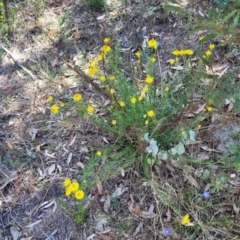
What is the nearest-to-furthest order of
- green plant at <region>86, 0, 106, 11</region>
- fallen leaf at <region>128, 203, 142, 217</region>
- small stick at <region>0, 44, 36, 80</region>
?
1. fallen leaf at <region>128, 203, 142, 217</region>
2. small stick at <region>0, 44, 36, 80</region>
3. green plant at <region>86, 0, 106, 11</region>

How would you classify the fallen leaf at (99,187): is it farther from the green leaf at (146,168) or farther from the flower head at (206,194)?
the flower head at (206,194)

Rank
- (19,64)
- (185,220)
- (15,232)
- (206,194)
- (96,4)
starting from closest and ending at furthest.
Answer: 1. (185,220)
2. (206,194)
3. (15,232)
4. (19,64)
5. (96,4)

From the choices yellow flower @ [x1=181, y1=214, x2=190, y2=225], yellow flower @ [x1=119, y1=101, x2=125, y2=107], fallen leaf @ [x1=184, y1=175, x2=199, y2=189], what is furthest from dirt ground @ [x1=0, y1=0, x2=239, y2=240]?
yellow flower @ [x1=119, y1=101, x2=125, y2=107]

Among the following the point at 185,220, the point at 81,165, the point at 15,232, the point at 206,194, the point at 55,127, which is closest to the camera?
the point at 185,220

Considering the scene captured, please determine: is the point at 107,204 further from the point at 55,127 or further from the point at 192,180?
the point at 55,127

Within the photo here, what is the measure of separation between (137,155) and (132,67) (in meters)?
0.79

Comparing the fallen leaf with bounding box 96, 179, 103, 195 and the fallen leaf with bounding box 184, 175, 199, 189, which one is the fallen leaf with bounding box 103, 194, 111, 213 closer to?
the fallen leaf with bounding box 96, 179, 103, 195

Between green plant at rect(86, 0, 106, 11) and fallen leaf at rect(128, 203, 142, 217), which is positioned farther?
green plant at rect(86, 0, 106, 11)

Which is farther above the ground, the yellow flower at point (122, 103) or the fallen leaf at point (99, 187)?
the yellow flower at point (122, 103)

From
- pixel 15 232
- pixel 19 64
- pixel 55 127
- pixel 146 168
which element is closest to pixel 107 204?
pixel 146 168

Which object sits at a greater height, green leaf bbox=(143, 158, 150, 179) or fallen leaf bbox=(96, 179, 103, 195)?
green leaf bbox=(143, 158, 150, 179)

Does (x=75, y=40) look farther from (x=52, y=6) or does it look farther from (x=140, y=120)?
(x=140, y=120)

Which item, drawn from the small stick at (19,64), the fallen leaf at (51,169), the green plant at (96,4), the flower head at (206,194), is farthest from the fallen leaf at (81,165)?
the green plant at (96,4)

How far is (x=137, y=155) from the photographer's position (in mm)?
2443
